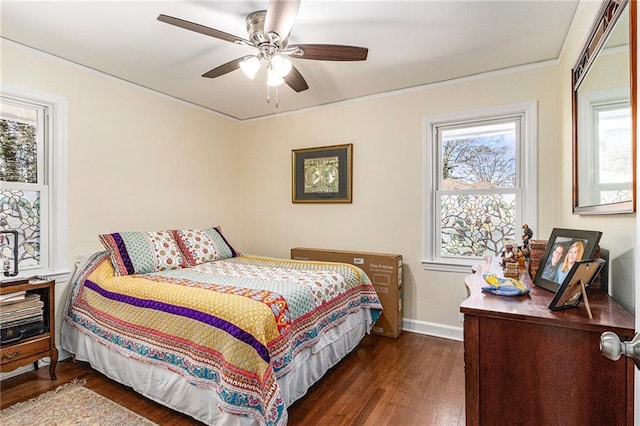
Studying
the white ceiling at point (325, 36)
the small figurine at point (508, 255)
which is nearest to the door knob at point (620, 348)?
the small figurine at point (508, 255)

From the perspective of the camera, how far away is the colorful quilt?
1.64m

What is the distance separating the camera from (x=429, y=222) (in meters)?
3.22

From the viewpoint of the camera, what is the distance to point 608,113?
4.57ft

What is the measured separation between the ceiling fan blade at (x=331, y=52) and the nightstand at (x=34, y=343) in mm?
2387

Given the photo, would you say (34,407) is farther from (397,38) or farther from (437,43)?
(437,43)

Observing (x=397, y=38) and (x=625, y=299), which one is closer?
(x=625, y=299)

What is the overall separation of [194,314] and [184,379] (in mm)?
377

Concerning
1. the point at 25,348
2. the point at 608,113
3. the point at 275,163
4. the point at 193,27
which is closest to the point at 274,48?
the point at 193,27

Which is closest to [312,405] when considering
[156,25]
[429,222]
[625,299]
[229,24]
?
[625,299]

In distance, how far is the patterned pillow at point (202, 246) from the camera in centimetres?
309

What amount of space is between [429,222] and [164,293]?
7.85 feet

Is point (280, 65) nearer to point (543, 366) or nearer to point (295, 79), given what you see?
point (295, 79)

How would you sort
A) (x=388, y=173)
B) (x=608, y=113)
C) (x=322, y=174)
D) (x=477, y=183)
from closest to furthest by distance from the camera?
1. (x=608, y=113)
2. (x=477, y=183)
3. (x=388, y=173)
4. (x=322, y=174)

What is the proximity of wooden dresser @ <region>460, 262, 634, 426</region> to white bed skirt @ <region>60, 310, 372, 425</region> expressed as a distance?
113 cm
